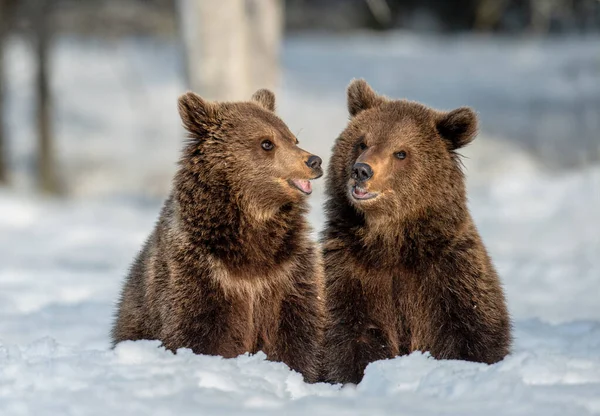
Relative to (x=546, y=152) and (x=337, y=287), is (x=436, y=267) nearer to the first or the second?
(x=337, y=287)

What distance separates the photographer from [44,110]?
63.6 ft

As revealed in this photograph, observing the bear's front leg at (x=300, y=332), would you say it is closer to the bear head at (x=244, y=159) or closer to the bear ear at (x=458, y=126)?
the bear head at (x=244, y=159)

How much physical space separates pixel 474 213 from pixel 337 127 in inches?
374

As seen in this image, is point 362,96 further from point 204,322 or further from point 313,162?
point 204,322

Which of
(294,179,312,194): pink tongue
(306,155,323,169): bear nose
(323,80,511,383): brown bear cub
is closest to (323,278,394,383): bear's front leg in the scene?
(323,80,511,383): brown bear cub

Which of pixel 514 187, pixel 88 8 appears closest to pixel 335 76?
pixel 88 8

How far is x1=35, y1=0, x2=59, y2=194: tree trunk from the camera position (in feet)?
61.6

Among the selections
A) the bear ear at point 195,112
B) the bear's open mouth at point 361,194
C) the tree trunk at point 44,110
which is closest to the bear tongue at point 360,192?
the bear's open mouth at point 361,194

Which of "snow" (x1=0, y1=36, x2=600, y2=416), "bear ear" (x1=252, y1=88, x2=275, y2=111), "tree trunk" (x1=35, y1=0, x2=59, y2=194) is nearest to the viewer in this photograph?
"snow" (x1=0, y1=36, x2=600, y2=416)

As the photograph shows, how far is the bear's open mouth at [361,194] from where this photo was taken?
5496 mm

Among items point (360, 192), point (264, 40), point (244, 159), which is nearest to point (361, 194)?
point (360, 192)

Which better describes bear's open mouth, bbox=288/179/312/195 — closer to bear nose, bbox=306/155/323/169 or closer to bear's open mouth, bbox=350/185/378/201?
bear nose, bbox=306/155/323/169

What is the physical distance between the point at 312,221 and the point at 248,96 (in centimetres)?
192

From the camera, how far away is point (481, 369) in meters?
4.88
